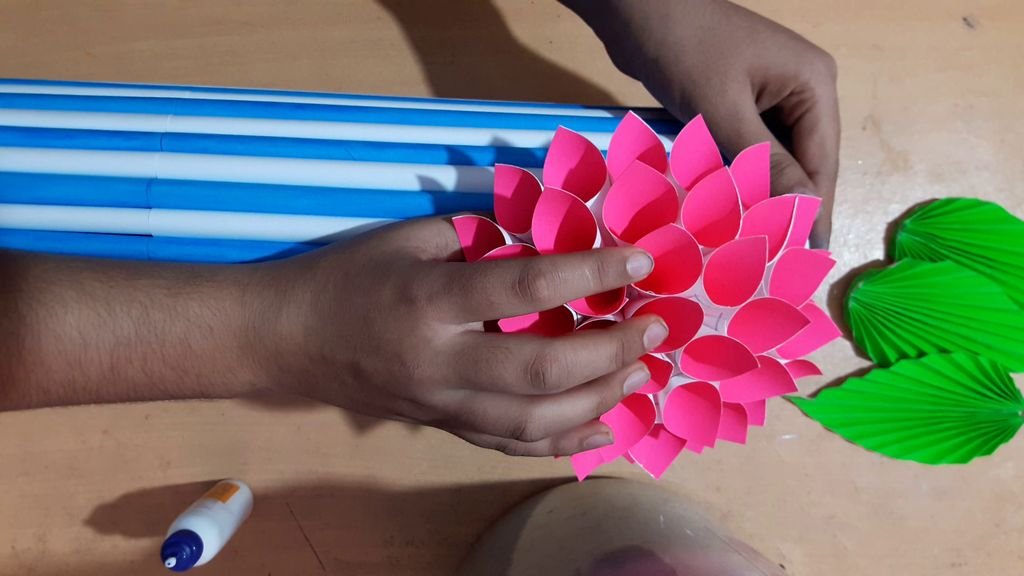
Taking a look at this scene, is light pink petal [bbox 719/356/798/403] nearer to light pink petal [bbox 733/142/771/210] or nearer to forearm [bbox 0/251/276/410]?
light pink petal [bbox 733/142/771/210]

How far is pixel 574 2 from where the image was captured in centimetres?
53

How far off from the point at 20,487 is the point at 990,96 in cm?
99

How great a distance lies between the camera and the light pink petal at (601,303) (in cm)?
34

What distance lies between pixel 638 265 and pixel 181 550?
40 cm

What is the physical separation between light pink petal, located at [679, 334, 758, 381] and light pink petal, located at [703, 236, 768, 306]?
23 millimetres

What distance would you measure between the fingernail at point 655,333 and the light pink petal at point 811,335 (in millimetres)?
88

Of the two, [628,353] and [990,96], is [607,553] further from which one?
[990,96]

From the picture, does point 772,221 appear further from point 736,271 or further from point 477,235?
point 477,235

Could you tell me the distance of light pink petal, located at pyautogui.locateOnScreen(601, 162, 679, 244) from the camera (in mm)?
330

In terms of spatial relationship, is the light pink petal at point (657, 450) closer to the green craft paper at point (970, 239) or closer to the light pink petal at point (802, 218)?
the light pink petal at point (802, 218)

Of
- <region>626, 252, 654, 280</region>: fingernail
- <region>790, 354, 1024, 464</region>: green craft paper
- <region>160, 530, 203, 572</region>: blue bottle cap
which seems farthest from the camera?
<region>790, 354, 1024, 464</region>: green craft paper

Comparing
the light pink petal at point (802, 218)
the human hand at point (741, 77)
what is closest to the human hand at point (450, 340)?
the light pink petal at point (802, 218)

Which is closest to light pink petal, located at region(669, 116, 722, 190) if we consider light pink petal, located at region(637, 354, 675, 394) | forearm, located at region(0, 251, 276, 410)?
light pink petal, located at region(637, 354, 675, 394)

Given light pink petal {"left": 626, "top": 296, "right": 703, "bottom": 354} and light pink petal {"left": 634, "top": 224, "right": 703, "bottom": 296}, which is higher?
light pink petal {"left": 634, "top": 224, "right": 703, "bottom": 296}
